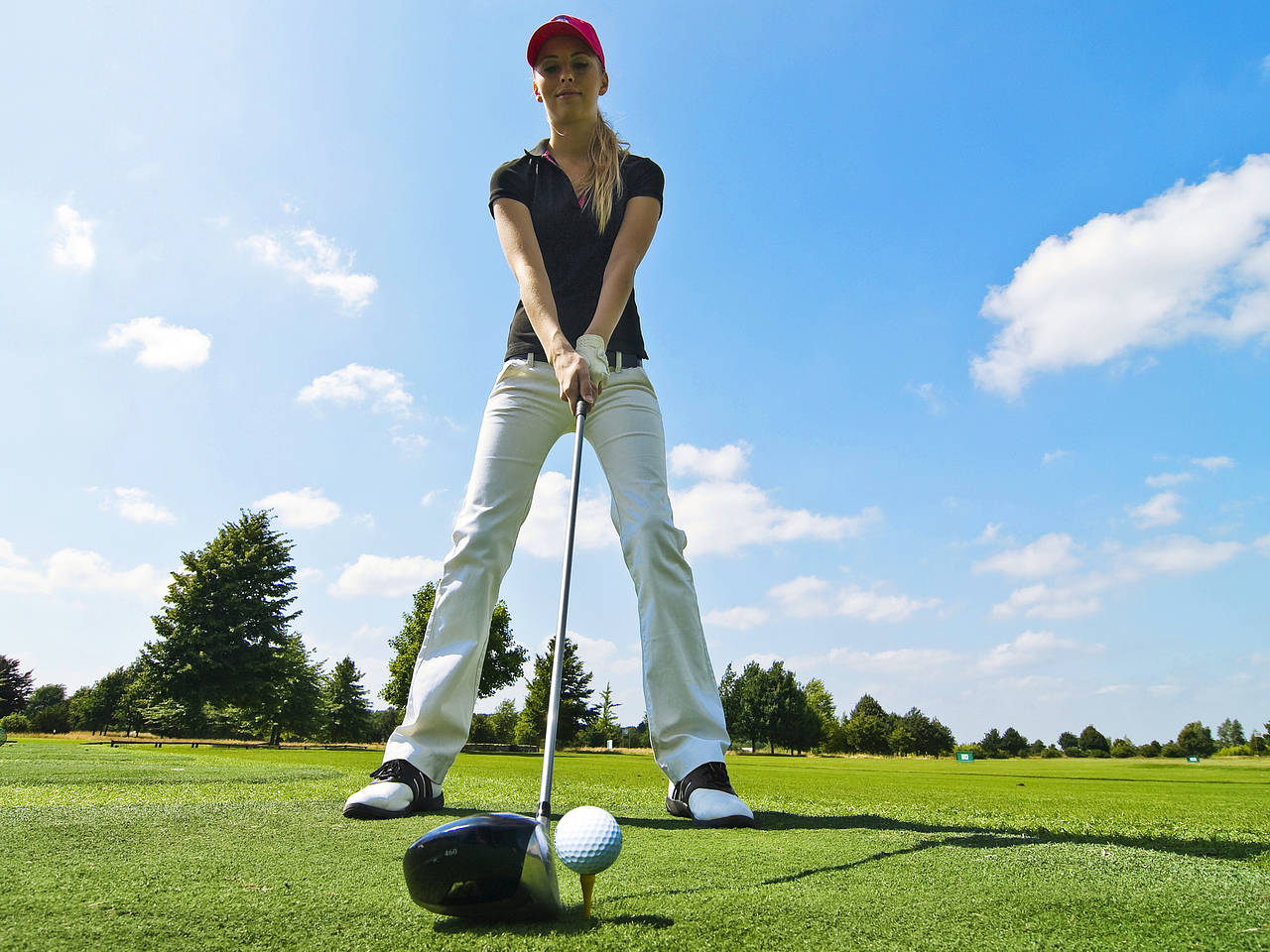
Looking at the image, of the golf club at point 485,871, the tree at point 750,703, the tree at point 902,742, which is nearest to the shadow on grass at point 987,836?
the golf club at point 485,871

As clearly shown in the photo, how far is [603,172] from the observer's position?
403 centimetres

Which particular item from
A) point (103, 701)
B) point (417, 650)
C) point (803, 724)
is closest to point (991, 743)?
point (803, 724)

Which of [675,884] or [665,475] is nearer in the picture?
[675,884]

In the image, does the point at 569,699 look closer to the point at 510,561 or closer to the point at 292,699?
the point at 292,699

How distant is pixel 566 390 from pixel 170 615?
3585 cm

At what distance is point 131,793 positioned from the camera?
14.2 ft

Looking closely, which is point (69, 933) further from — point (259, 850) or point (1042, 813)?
point (1042, 813)

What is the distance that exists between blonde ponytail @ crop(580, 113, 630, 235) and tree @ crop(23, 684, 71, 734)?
244ft

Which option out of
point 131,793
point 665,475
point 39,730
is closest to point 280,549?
point 131,793

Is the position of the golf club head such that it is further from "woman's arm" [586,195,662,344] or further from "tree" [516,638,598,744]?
"tree" [516,638,598,744]

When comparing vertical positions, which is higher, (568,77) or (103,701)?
(568,77)

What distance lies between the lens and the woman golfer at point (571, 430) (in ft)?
10.4

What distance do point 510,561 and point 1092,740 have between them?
85.1m

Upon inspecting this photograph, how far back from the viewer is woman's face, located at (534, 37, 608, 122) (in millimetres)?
3859
